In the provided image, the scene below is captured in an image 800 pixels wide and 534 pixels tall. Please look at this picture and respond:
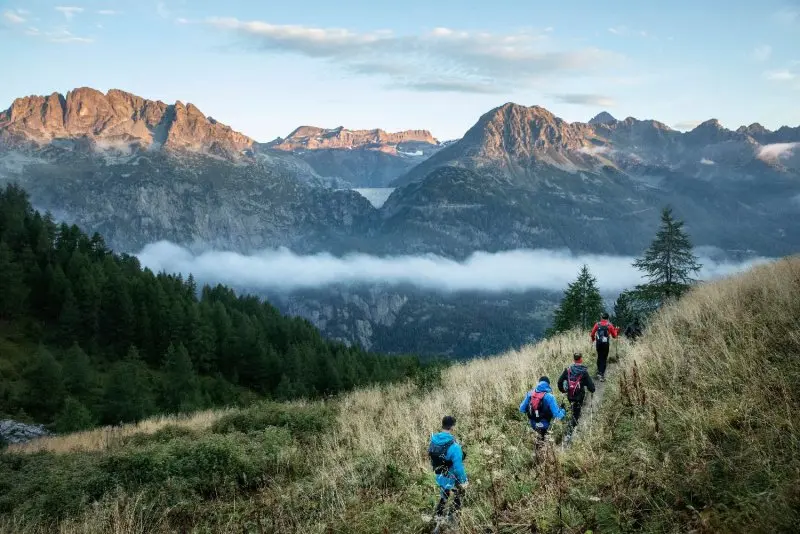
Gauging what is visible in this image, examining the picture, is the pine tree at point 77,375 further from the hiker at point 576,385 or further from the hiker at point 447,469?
the hiker at point 447,469

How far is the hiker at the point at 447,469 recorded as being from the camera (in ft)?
24.9

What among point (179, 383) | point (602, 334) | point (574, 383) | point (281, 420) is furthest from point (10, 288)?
point (574, 383)

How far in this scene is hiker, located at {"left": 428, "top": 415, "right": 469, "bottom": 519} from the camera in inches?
299

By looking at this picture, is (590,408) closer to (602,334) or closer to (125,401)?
(602,334)

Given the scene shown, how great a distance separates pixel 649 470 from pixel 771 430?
1.48m

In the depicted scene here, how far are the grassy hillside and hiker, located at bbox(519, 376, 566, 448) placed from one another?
34 centimetres

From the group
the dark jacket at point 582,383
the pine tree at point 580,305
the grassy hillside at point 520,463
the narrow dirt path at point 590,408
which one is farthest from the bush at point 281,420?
the pine tree at point 580,305

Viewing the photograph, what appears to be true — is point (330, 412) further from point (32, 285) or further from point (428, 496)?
point (32, 285)

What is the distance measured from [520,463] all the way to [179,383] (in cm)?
6565

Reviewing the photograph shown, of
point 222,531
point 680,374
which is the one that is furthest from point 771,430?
point 222,531

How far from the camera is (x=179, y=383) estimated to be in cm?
6412

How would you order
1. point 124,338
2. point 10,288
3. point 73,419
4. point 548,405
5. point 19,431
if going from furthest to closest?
point 124,338 → point 10,288 → point 73,419 → point 19,431 → point 548,405

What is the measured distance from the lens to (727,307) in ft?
38.6

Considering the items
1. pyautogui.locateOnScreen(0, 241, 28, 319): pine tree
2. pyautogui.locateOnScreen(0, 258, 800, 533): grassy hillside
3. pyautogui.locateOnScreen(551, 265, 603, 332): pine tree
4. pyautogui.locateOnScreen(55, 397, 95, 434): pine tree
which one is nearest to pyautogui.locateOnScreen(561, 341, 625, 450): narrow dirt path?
pyautogui.locateOnScreen(0, 258, 800, 533): grassy hillside
